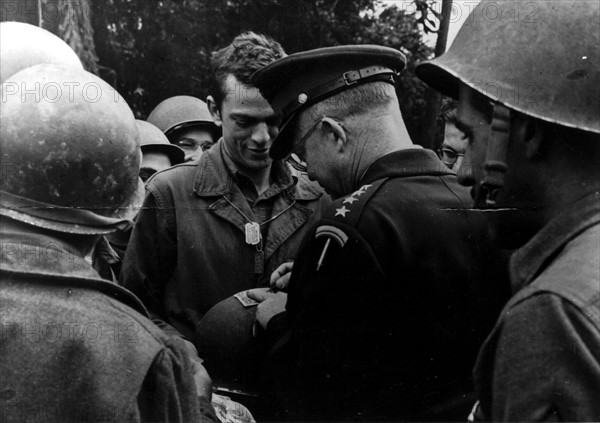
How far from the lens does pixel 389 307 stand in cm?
267

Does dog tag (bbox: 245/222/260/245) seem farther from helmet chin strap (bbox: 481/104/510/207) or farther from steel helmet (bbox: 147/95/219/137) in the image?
steel helmet (bbox: 147/95/219/137)

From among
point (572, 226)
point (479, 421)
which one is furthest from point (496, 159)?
point (479, 421)

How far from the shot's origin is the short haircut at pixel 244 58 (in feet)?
13.2

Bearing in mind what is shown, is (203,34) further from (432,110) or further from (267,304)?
(267,304)

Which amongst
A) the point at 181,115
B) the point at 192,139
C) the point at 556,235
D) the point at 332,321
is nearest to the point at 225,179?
the point at 332,321

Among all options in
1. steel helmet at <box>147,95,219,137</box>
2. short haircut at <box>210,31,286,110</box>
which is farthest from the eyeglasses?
steel helmet at <box>147,95,219,137</box>

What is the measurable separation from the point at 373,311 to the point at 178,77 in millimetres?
7851

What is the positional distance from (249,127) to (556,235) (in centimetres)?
232

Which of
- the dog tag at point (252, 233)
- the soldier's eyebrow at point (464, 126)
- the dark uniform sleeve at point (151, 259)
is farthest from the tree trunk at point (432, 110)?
the soldier's eyebrow at point (464, 126)

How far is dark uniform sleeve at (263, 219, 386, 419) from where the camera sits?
8.69 feet

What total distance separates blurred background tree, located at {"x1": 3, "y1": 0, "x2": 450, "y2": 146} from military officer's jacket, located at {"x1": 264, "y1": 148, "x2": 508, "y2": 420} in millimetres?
6136

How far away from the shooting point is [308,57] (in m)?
3.24

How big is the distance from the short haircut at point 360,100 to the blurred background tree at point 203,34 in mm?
5642

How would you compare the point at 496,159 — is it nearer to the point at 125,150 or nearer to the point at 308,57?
the point at 125,150
